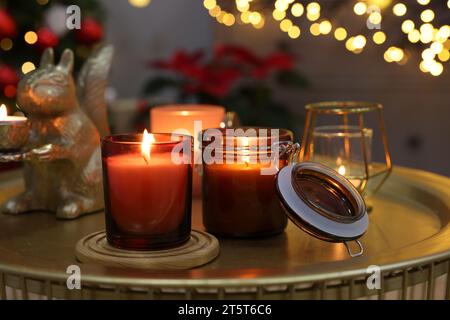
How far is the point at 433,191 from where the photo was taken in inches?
33.4

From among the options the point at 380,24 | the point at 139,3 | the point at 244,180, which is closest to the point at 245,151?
the point at 244,180

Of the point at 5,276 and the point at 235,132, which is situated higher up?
the point at 235,132

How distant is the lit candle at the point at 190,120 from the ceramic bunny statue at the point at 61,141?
86mm

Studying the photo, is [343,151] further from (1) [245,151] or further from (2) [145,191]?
(2) [145,191]

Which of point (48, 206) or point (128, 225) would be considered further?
point (48, 206)

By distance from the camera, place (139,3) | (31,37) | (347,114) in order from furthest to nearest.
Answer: (139,3) → (31,37) → (347,114)

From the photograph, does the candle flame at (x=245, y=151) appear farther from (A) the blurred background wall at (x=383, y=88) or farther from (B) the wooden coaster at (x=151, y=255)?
(A) the blurred background wall at (x=383, y=88)

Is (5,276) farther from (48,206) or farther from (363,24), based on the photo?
(363,24)

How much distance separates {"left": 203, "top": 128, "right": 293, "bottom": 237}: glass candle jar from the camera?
644mm

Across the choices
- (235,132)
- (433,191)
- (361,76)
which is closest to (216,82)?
(361,76)

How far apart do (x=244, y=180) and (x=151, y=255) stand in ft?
0.43

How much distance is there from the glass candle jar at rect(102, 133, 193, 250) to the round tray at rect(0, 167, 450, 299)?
0.05 m

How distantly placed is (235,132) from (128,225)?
15 cm

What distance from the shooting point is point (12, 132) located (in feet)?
2.26
